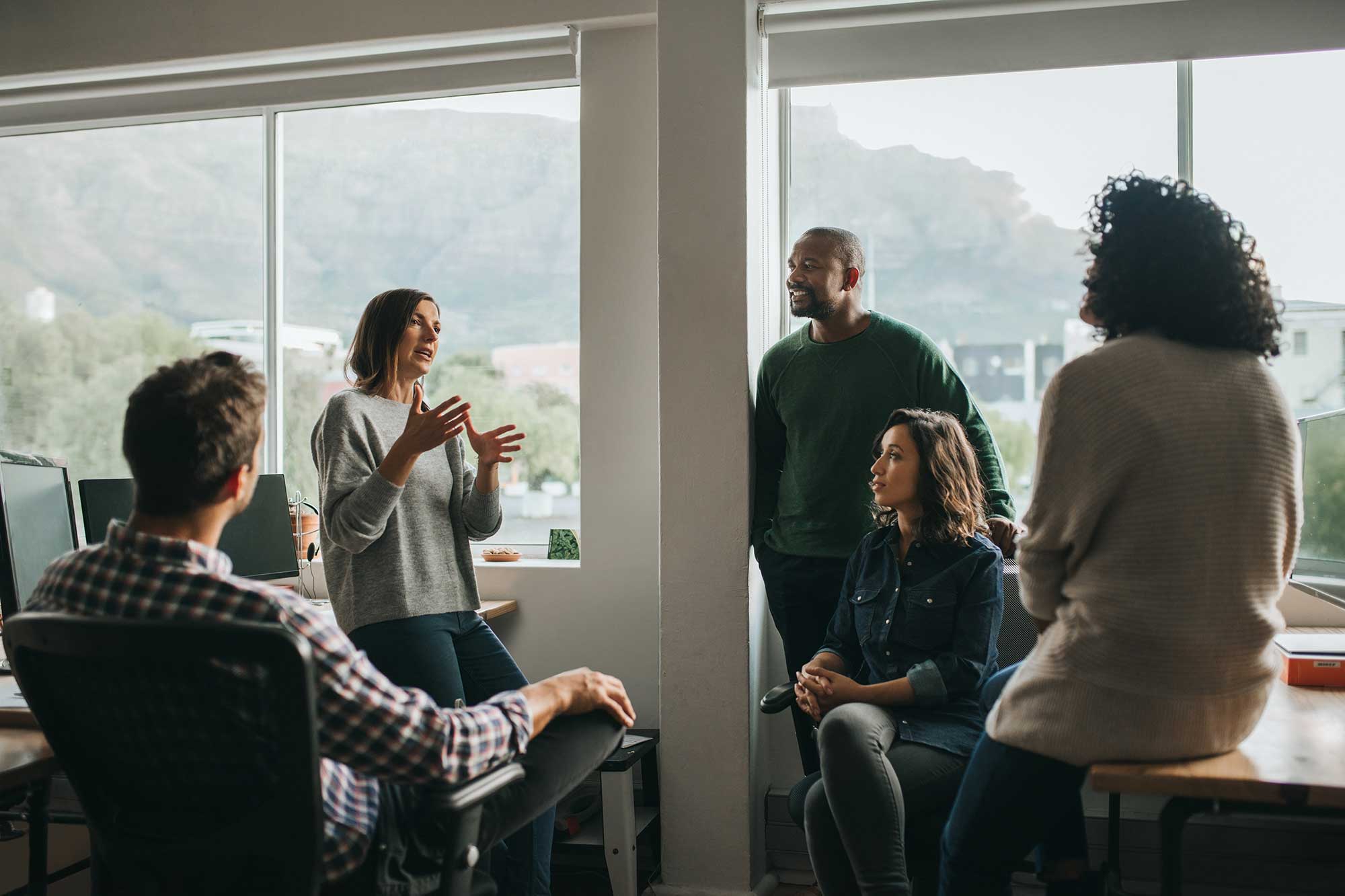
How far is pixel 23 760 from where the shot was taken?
1.50 meters

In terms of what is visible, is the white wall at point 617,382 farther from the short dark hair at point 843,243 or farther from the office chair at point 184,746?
the office chair at point 184,746

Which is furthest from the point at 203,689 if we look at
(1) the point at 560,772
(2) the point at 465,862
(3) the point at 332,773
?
(1) the point at 560,772

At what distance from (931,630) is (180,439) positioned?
61.6 inches

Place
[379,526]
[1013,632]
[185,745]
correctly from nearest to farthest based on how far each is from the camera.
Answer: [185,745], [379,526], [1013,632]

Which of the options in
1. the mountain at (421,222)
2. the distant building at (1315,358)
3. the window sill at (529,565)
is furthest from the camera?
the window sill at (529,565)

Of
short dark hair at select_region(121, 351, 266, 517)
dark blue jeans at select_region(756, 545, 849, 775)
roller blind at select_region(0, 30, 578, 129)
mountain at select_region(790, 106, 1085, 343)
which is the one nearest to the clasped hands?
dark blue jeans at select_region(756, 545, 849, 775)

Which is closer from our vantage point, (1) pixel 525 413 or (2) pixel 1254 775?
(2) pixel 1254 775

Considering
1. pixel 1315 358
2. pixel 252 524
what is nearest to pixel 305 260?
pixel 252 524

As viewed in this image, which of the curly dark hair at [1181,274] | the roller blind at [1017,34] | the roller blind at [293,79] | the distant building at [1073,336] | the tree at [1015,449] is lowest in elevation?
the tree at [1015,449]

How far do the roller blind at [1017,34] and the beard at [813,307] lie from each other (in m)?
0.82

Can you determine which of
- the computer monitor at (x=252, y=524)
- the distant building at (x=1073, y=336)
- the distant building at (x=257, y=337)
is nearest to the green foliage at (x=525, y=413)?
the distant building at (x=257, y=337)

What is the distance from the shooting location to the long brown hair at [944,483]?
231 centimetres

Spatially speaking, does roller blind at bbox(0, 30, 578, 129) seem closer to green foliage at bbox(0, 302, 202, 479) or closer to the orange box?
green foliage at bbox(0, 302, 202, 479)

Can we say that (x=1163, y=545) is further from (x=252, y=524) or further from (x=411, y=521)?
(x=252, y=524)
